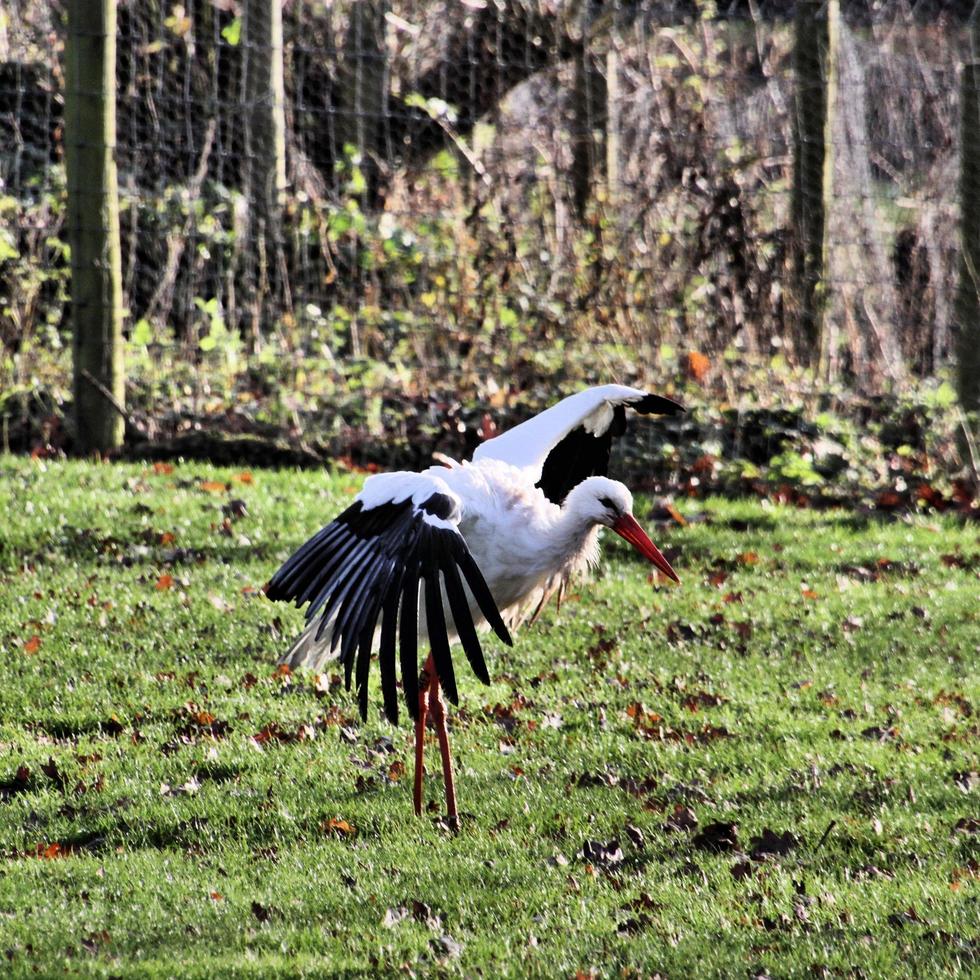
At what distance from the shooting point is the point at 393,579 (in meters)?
4.44

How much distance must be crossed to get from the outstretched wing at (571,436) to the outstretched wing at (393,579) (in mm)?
1084

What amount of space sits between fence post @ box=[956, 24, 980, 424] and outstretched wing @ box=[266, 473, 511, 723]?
5.98 m

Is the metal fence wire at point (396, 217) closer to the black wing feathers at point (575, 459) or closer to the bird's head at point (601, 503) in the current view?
the black wing feathers at point (575, 459)

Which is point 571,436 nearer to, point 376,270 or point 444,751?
point 444,751

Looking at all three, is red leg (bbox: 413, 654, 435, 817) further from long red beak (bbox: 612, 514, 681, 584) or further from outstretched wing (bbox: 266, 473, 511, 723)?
long red beak (bbox: 612, 514, 681, 584)

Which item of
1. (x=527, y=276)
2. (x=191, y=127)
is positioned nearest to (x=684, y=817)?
(x=527, y=276)

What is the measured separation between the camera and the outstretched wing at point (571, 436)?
5.93 metres

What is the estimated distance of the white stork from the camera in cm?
426

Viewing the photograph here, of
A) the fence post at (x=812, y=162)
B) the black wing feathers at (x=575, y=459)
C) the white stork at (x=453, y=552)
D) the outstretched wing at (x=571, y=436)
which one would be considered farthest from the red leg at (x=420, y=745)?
the fence post at (x=812, y=162)

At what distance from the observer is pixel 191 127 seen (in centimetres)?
971

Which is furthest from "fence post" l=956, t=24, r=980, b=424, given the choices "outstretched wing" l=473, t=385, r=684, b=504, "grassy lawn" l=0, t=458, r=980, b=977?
"outstretched wing" l=473, t=385, r=684, b=504

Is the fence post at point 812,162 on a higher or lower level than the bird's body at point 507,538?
higher

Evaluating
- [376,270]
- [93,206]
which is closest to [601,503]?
[93,206]

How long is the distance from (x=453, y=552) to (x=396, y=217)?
6.14 metres
